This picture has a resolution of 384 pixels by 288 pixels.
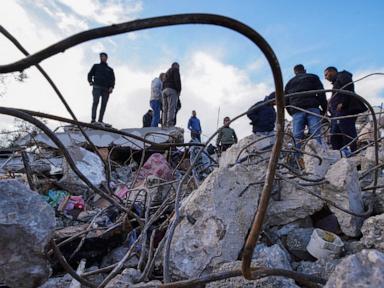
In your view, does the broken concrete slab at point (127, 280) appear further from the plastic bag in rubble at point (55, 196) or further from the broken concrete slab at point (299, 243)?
the plastic bag in rubble at point (55, 196)

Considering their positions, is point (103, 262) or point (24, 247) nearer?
point (24, 247)

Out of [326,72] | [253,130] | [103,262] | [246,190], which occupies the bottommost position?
[103,262]

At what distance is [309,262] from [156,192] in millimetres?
1421

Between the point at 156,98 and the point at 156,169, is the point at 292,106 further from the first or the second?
the point at 156,98

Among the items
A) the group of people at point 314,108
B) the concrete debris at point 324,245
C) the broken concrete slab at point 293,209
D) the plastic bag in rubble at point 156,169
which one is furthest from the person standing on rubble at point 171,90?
the concrete debris at point 324,245

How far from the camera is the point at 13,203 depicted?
833 mm

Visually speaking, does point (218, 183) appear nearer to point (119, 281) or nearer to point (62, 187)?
point (119, 281)

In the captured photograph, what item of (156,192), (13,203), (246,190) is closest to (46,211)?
(13,203)

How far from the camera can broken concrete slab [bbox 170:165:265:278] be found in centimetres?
129

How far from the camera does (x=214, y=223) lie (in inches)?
54.4

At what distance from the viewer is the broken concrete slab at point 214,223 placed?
129 cm

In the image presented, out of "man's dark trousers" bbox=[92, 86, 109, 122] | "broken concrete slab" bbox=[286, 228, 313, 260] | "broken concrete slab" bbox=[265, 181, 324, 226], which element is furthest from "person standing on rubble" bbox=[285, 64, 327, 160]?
"man's dark trousers" bbox=[92, 86, 109, 122]

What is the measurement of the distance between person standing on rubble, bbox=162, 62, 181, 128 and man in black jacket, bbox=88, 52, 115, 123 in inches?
34.0

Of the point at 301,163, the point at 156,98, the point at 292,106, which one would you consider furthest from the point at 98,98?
the point at 292,106
